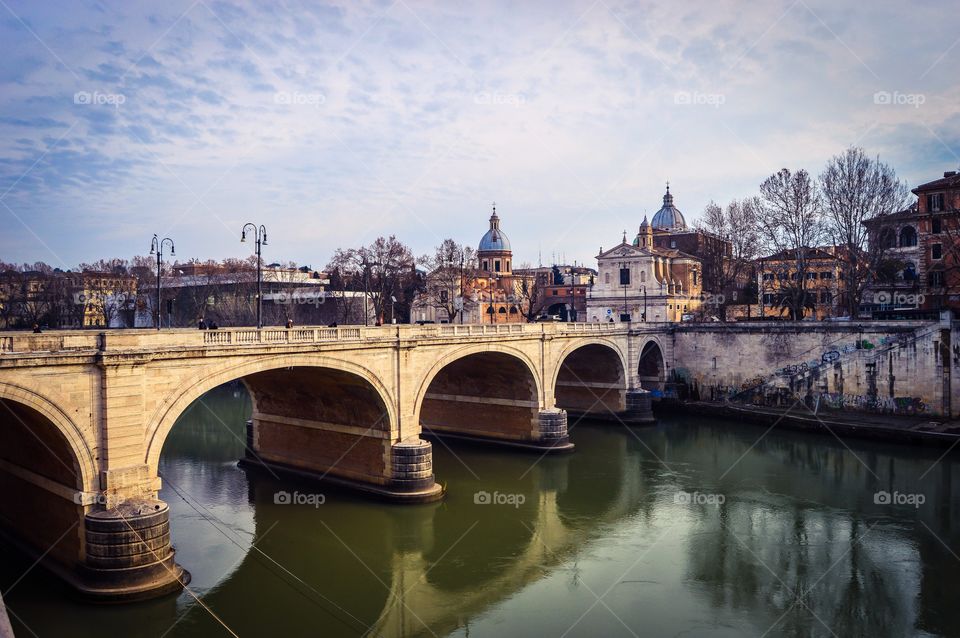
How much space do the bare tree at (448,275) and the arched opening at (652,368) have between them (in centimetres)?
1337

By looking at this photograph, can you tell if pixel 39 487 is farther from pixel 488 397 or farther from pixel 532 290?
pixel 532 290

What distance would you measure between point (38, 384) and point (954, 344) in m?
32.0

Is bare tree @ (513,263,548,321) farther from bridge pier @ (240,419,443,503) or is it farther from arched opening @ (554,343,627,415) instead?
bridge pier @ (240,419,443,503)

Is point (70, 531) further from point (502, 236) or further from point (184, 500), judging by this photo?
point (502, 236)

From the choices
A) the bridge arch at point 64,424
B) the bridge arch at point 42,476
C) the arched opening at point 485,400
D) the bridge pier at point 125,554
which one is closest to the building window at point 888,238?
the arched opening at point 485,400

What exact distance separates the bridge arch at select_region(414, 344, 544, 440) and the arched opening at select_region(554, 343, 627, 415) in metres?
6.40

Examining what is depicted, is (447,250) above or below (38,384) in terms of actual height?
above

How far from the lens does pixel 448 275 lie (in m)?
52.5

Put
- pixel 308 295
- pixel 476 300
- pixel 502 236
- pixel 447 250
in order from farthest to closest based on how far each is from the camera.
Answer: pixel 502 236, pixel 476 300, pixel 308 295, pixel 447 250

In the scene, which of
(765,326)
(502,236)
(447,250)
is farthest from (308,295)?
(765,326)

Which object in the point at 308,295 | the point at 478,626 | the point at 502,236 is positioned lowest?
the point at 478,626

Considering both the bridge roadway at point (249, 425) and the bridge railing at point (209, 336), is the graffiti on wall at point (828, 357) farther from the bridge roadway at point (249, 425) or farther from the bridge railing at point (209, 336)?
the bridge railing at point (209, 336)

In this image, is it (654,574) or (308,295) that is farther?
(308,295)

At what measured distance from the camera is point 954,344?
3033cm
